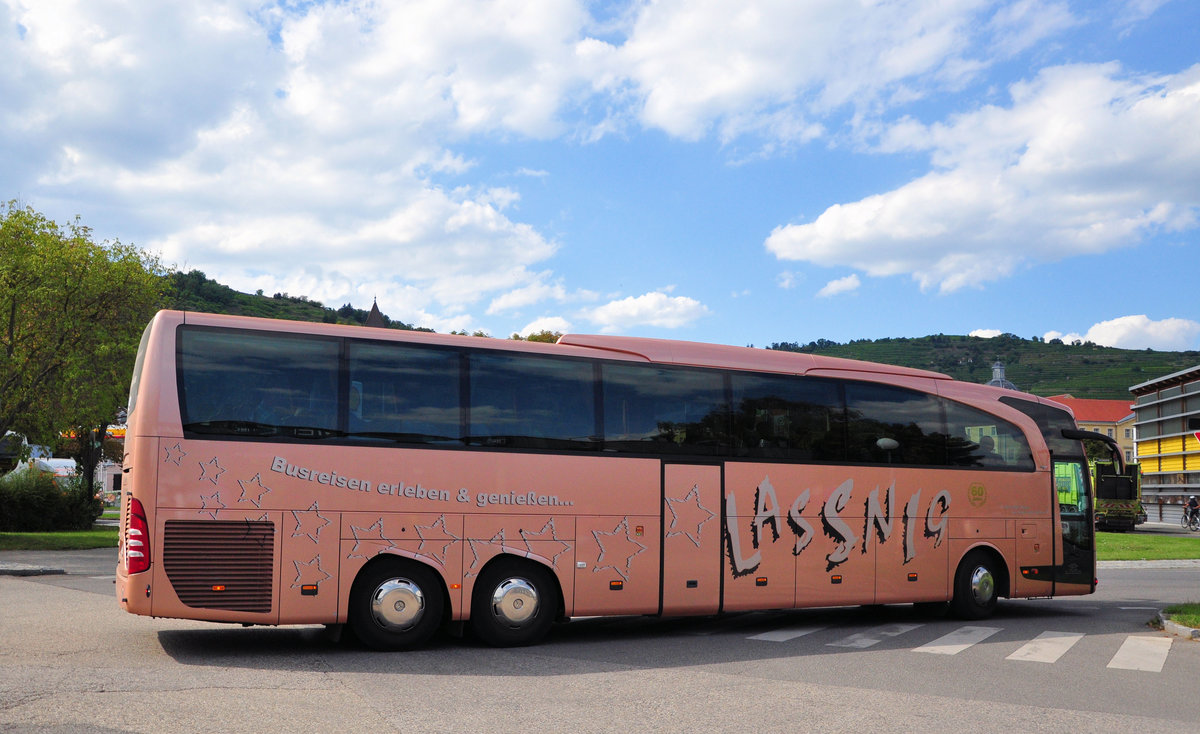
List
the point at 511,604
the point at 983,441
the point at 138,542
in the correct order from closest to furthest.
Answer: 1. the point at 138,542
2. the point at 511,604
3. the point at 983,441

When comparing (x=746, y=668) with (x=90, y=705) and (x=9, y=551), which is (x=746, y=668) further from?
(x=9, y=551)

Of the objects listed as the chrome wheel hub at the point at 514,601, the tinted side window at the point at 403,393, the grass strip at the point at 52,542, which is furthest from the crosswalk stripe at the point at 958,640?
the grass strip at the point at 52,542

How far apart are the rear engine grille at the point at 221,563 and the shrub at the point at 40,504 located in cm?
3300

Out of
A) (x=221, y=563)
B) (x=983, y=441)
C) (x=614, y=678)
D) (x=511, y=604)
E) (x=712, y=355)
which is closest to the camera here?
(x=614, y=678)

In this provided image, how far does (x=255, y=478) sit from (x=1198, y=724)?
8127 millimetres

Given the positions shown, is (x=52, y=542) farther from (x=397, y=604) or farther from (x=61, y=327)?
(x=397, y=604)

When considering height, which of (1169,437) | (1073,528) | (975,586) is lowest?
(975,586)

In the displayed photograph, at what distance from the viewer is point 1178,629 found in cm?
1268

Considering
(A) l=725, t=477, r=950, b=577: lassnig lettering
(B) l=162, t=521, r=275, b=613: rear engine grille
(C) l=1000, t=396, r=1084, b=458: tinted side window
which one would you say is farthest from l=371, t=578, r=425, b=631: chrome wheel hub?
(C) l=1000, t=396, r=1084, b=458: tinted side window

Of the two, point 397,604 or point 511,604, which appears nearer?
point 397,604

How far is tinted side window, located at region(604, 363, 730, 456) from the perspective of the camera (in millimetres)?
11594

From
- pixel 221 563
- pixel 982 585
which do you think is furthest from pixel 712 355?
pixel 221 563

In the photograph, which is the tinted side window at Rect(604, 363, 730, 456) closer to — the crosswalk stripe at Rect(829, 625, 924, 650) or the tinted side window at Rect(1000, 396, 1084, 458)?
the crosswalk stripe at Rect(829, 625, 924, 650)

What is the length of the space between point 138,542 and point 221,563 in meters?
0.75
